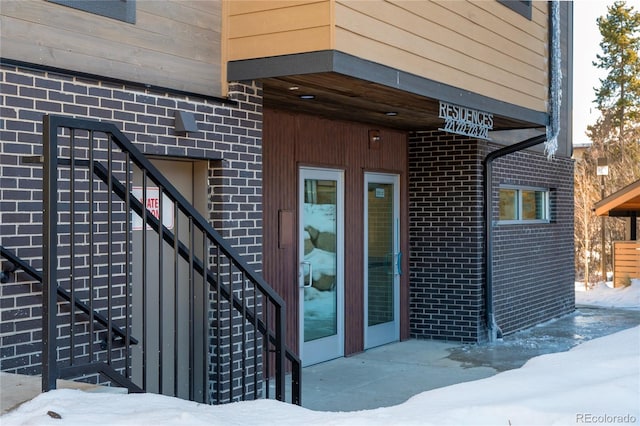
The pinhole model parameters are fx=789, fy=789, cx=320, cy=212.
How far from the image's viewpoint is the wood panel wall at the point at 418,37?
19.2ft

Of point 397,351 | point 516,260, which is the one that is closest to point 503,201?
point 516,260

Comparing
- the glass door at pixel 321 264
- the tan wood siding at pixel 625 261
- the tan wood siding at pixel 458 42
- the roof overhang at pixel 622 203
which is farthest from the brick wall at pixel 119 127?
the tan wood siding at pixel 625 261

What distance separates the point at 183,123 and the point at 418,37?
7.50 feet

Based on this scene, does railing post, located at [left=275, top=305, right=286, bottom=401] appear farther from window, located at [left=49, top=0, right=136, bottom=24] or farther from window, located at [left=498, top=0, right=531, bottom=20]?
window, located at [left=498, top=0, right=531, bottom=20]

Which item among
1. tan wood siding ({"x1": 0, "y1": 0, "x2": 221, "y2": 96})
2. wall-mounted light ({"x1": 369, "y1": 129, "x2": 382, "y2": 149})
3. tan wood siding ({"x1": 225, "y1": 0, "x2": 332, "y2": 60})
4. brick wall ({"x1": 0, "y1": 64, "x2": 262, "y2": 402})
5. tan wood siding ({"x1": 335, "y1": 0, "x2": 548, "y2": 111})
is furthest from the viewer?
wall-mounted light ({"x1": 369, "y1": 129, "x2": 382, "y2": 149})

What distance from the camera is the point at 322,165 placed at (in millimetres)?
8773

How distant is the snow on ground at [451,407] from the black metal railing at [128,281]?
0.29 m

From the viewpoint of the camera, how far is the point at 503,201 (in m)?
11.4

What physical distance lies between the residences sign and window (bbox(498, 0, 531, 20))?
1287mm

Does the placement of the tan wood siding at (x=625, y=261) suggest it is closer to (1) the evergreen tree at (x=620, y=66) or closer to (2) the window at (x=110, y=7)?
(2) the window at (x=110, y=7)

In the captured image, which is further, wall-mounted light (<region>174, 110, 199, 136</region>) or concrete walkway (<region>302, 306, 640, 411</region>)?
concrete walkway (<region>302, 306, 640, 411</region>)

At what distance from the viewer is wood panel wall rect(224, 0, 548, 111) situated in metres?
5.86

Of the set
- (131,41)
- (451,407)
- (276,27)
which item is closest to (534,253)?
(276,27)

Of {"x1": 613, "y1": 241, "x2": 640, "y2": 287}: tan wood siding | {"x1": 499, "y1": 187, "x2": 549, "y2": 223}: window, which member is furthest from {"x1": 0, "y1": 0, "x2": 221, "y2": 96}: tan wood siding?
{"x1": 613, "y1": 241, "x2": 640, "y2": 287}: tan wood siding
